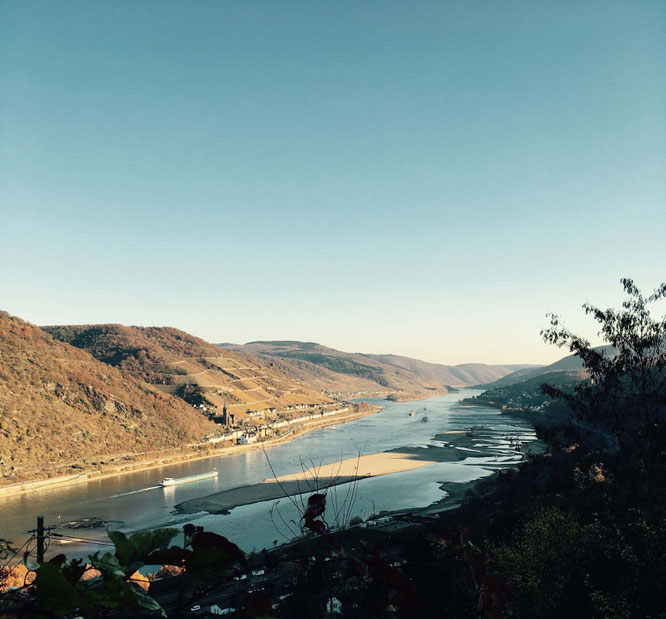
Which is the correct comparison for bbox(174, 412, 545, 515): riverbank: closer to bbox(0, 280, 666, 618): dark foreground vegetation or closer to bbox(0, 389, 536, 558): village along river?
bbox(0, 389, 536, 558): village along river

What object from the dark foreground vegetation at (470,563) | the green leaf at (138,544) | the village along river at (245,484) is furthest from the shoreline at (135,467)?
the green leaf at (138,544)

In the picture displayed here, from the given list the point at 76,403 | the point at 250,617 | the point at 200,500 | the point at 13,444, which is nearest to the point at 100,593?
the point at 250,617

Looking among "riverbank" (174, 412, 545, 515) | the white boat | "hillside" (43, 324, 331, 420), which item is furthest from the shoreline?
"hillside" (43, 324, 331, 420)

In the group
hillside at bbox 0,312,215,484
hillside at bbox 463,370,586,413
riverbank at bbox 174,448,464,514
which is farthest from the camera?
hillside at bbox 463,370,586,413

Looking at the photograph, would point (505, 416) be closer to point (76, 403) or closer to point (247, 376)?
point (247, 376)

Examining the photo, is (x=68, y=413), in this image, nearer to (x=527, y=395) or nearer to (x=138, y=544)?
(x=138, y=544)

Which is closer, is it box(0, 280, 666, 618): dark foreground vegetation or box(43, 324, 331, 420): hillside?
box(0, 280, 666, 618): dark foreground vegetation
